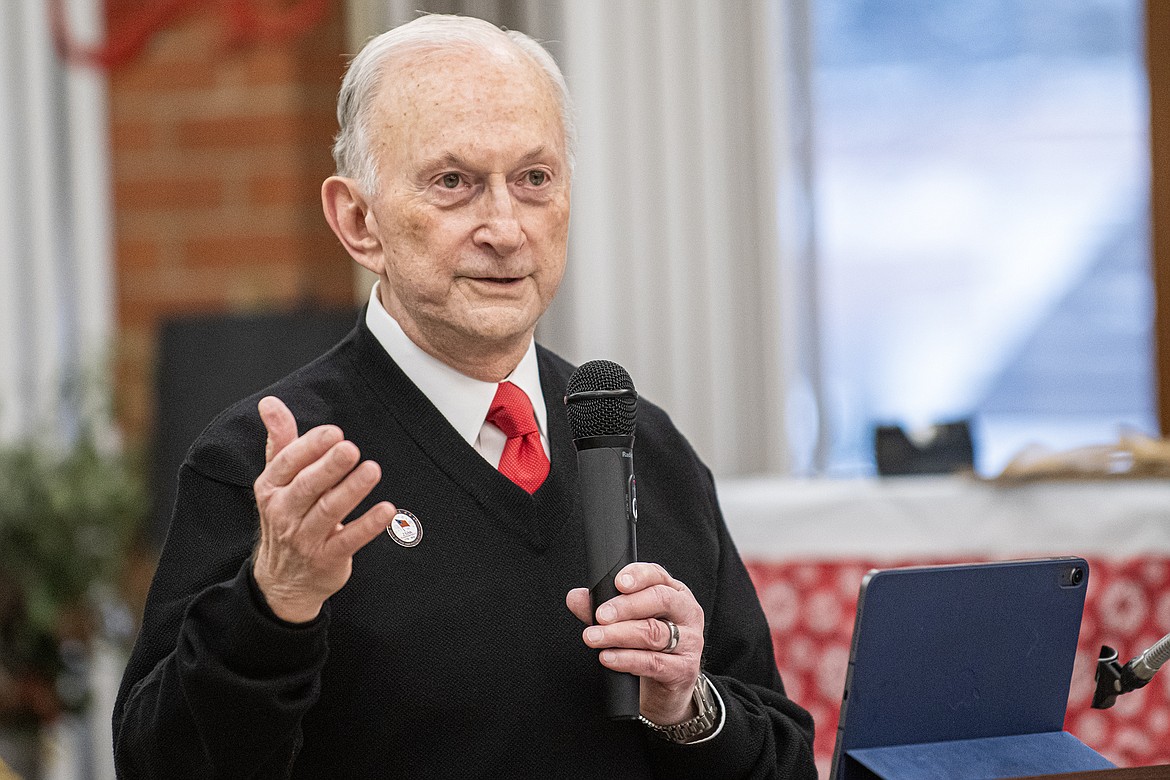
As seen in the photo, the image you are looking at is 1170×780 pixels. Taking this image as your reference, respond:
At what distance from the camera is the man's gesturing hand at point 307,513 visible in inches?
38.1

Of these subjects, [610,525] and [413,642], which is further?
[413,642]

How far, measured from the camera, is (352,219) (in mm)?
1377

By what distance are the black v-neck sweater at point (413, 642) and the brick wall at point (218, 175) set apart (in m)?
2.34

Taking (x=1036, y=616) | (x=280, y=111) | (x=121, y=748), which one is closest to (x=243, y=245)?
(x=280, y=111)

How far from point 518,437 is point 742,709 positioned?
0.35 meters

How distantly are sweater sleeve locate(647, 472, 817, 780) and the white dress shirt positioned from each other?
301 millimetres

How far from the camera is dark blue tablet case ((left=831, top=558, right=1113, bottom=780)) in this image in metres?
1.09

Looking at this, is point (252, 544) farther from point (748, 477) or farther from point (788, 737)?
point (748, 477)

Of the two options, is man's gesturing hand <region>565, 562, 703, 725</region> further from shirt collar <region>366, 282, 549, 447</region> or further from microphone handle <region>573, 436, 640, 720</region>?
shirt collar <region>366, 282, 549, 447</region>

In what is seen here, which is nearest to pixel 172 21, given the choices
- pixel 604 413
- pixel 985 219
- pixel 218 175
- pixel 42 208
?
pixel 218 175

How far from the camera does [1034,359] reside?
138 inches

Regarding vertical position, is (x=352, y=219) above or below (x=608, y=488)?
above

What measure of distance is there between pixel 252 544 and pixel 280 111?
8.53ft

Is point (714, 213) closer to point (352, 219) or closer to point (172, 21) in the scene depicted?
point (172, 21)
